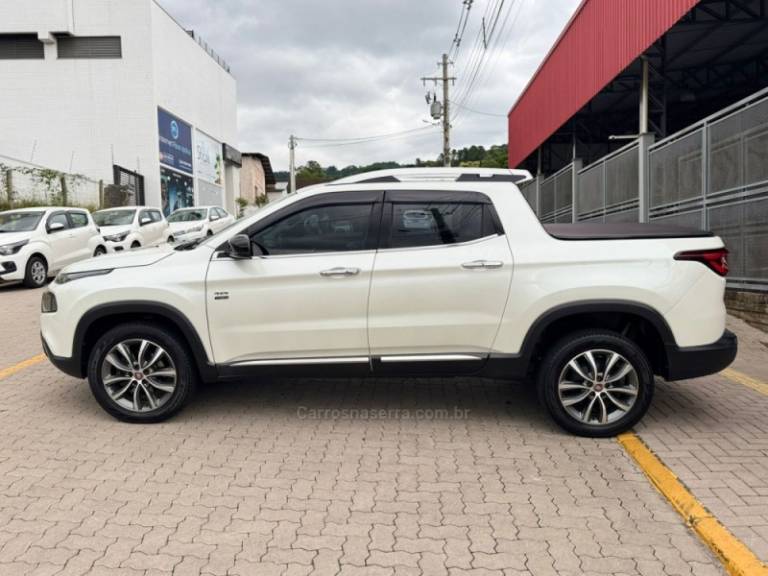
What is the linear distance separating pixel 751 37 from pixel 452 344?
53.2 feet

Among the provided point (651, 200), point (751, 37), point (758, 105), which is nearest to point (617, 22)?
point (751, 37)

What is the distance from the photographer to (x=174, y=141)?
3216cm

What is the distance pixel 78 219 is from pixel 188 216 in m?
8.15

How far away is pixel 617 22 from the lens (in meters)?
15.0

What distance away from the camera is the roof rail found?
183 inches

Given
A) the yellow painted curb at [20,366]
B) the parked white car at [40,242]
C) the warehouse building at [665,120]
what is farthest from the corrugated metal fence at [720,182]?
the parked white car at [40,242]

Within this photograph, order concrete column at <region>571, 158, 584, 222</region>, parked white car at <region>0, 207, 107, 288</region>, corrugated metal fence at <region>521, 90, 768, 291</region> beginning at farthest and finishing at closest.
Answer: concrete column at <region>571, 158, 584, 222</region>
parked white car at <region>0, 207, 107, 288</region>
corrugated metal fence at <region>521, 90, 768, 291</region>

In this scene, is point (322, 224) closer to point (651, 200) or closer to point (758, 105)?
point (758, 105)

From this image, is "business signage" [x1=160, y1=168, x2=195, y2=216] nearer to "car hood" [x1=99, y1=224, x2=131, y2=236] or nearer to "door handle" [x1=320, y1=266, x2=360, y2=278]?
"car hood" [x1=99, y1=224, x2=131, y2=236]

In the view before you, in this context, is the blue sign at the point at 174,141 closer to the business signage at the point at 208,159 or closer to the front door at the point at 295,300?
the business signage at the point at 208,159

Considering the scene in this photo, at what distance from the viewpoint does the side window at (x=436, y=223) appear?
14.9ft

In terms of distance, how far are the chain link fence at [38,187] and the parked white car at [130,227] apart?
17.4 feet

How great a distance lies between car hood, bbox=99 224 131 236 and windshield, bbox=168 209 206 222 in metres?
5.70

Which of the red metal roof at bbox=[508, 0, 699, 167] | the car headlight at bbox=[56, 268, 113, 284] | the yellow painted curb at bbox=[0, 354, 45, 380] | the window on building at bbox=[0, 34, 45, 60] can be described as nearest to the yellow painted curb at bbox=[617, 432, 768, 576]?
the car headlight at bbox=[56, 268, 113, 284]
